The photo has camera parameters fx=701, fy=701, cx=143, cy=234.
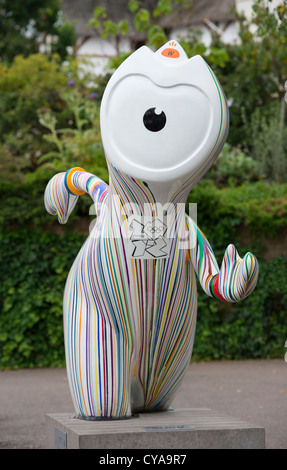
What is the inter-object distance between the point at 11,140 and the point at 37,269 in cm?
316

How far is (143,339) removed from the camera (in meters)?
3.63

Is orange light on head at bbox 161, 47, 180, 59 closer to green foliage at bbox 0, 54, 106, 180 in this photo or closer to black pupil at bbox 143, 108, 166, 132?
black pupil at bbox 143, 108, 166, 132

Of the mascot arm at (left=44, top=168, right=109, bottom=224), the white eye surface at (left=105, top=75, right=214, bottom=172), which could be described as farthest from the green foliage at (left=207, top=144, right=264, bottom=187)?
the white eye surface at (left=105, top=75, right=214, bottom=172)

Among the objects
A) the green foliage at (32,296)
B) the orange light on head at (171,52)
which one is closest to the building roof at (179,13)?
the green foliage at (32,296)

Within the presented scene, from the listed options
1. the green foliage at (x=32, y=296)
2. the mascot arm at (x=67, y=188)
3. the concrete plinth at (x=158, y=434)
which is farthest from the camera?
the green foliage at (x=32, y=296)

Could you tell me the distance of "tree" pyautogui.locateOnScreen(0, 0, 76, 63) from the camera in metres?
17.4

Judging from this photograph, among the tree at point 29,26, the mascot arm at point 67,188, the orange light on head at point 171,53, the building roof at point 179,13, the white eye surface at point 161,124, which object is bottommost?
the mascot arm at point 67,188

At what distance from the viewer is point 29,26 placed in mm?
18047

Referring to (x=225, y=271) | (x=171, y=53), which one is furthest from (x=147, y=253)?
(x=171, y=53)

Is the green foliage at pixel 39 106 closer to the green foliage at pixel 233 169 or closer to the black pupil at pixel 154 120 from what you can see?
the green foliage at pixel 233 169

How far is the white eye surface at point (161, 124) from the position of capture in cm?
334

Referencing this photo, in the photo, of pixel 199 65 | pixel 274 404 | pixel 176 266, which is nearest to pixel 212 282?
pixel 176 266

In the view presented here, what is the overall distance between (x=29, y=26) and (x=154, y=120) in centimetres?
1576
